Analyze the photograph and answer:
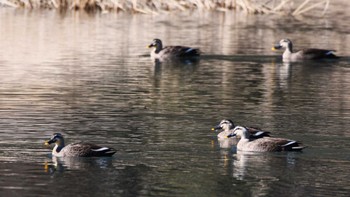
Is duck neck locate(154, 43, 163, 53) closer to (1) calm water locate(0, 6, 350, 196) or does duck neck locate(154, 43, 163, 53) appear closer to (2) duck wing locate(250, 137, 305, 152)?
(1) calm water locate(0, 6, 350, 196)

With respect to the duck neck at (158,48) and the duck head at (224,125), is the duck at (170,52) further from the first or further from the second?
the duck head at (224,125)

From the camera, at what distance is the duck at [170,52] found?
38.4 metres

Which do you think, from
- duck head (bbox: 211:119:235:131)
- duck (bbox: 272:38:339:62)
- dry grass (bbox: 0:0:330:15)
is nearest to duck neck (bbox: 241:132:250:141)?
duck head (bbox: 211:119:235:131)

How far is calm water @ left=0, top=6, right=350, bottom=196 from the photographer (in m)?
17.8

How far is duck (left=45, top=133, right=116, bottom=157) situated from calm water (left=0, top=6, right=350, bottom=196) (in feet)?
0.55

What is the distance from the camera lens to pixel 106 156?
63.9 feet

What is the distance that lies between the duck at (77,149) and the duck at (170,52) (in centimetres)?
1872

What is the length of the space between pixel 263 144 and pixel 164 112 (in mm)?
4921

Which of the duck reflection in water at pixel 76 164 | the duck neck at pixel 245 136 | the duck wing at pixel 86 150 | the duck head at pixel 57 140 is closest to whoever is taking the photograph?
the duck reflection in water at pixel 76 164

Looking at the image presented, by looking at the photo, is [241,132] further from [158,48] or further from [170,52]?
[158,48]

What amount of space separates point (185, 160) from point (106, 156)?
137 cm

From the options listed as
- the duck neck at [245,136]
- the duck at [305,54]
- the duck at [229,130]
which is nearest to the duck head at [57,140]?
the duck at [229,130]

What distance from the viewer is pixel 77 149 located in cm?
1955

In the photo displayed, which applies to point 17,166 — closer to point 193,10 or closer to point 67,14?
point 67,14
